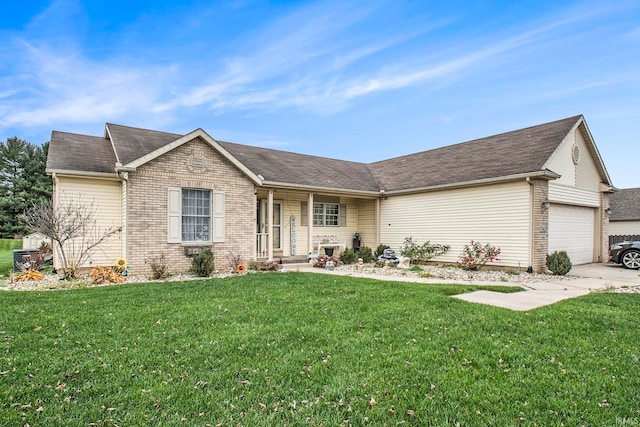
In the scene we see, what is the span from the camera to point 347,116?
21.0 meters

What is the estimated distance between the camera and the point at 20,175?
3488 cm

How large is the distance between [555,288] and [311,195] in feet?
28.8

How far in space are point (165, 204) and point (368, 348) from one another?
8709 millimetres

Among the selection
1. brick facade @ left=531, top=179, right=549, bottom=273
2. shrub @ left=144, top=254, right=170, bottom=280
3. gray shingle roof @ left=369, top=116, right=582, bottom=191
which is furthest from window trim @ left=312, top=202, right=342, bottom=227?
brick facade @ left=531, top=179, right=549, bottom=273

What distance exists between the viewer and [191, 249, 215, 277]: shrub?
10539mm

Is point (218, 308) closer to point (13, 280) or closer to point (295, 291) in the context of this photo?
point (295, 291)

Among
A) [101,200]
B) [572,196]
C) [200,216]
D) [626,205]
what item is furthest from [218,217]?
[626,205]

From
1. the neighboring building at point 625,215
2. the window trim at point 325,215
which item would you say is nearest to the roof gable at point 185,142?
the window trim at point 325,215

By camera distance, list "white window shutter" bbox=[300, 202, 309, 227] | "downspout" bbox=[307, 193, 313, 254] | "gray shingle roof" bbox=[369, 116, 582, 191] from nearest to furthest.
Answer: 1. "gray shingle roof" bbox=[369, 116, 582, 191]
2. "downspout" bbox=[307, 193, 313, 254]
3. "white window shutter" bbox=[300, 202, 309, 227]

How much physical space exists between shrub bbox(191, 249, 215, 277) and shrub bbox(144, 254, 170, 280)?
782 mm

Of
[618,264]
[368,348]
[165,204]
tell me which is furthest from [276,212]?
[618,264]

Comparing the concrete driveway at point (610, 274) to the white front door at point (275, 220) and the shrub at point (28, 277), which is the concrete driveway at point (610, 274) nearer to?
the white front door at point (275, 220)

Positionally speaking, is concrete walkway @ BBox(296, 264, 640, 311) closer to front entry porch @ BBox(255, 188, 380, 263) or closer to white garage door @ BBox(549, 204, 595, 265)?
white garage door @ BBox(549, 204, 595, 265)

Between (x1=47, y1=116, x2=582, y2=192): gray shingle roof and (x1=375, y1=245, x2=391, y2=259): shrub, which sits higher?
(x1=47, y1=116, x2=582, y2=192): gray shingle roof
